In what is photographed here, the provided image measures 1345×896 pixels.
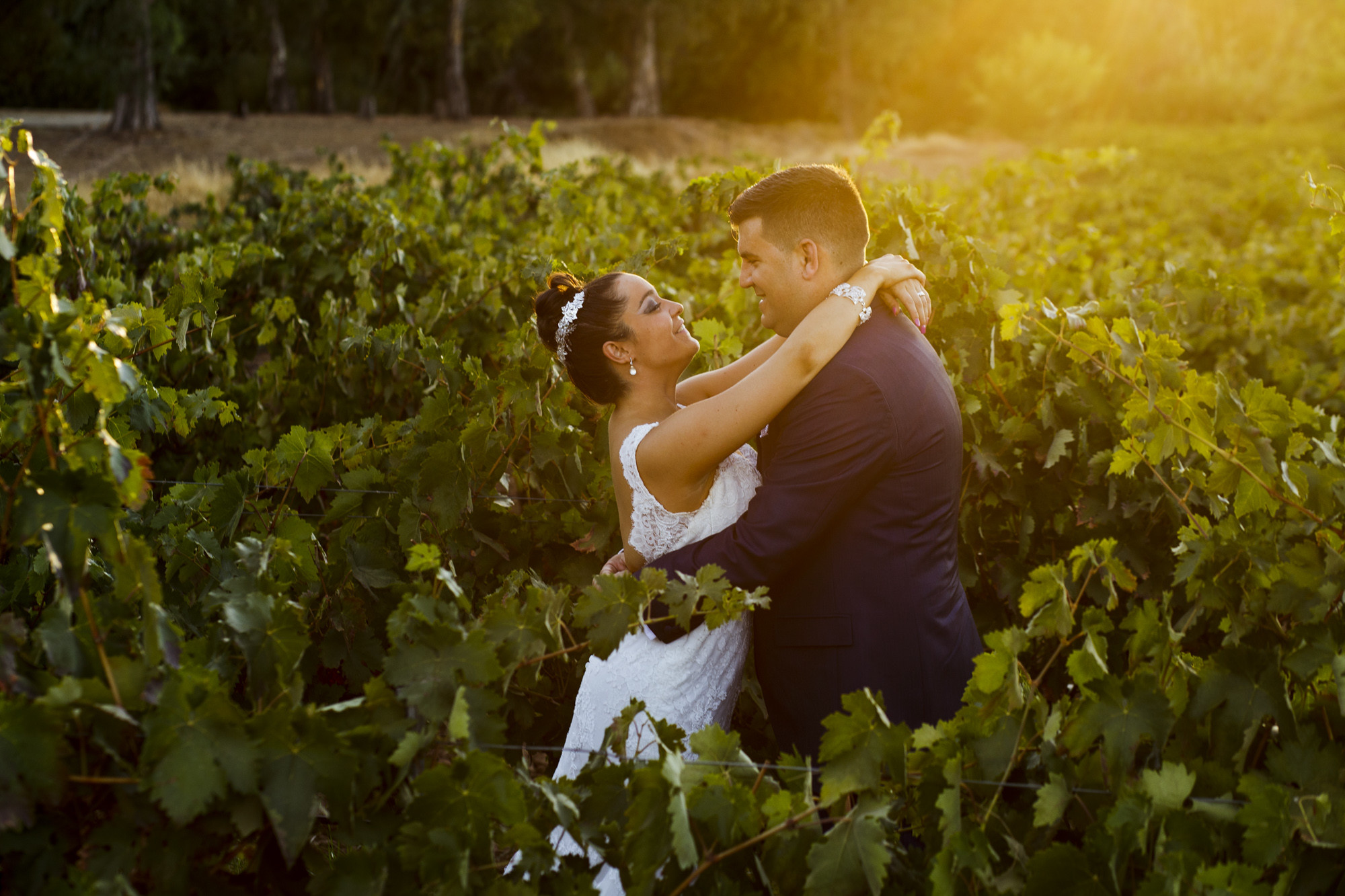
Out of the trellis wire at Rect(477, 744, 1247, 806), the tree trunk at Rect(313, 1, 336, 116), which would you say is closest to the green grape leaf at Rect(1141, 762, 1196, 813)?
the trellis wire at Rect(477, 744, 1247, 806)

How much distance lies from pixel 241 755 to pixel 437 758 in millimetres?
430

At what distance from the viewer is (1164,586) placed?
391cm

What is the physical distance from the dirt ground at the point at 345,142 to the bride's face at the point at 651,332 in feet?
55.6

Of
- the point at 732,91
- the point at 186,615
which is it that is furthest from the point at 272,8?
the point at 186,615

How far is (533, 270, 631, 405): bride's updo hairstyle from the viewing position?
3031 millimetres

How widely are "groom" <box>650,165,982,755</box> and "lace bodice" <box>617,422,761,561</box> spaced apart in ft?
0.42

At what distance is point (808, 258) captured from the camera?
2.88 m

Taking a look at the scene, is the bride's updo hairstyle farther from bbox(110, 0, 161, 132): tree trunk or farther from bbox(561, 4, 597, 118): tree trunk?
bbox(561, 4, 597, 118): tree trunk

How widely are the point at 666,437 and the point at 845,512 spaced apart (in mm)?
507

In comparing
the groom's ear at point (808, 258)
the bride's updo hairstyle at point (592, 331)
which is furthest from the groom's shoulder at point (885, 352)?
the bride's updo hairstyle at point (592, 331)

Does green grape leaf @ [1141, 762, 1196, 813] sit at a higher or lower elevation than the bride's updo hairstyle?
lower

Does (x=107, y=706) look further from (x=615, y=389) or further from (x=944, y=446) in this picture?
(x=944, y=446)

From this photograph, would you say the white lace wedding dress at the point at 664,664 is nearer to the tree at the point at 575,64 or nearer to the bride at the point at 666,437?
the bride at the point at 666,437

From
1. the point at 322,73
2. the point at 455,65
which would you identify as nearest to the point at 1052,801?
the point at 455,65
